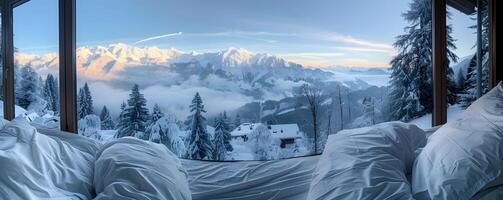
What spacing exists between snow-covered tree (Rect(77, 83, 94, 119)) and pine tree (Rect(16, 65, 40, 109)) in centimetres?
29

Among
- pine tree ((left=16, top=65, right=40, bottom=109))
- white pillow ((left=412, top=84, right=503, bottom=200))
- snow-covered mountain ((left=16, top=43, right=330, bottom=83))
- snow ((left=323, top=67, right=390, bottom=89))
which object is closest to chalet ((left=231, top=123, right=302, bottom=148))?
snow-covered mountain ((left=16, top=43, right=330, bottom=83))

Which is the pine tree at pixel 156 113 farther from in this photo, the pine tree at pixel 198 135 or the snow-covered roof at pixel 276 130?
the snow-covered roof at pixel 276 130

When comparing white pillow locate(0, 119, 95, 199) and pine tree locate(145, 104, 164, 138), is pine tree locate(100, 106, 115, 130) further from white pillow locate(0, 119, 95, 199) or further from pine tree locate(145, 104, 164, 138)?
white pillow locate(0, 119, 95, 199)

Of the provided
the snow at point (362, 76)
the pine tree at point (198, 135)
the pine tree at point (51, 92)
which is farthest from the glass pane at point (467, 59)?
the pine tree at point (51, 92)

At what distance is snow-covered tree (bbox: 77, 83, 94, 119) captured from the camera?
8.66 ft

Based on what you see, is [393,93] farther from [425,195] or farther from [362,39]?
[425,195]

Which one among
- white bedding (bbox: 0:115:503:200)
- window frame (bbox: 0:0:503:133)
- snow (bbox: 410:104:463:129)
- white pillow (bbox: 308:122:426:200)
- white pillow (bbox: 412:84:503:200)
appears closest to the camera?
white pillow (bbox: 412:84:503:200)

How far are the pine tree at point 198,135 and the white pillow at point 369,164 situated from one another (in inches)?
35.6

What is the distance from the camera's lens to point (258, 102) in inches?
104

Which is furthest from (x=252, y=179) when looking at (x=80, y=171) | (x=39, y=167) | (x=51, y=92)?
(x=51, y=92)

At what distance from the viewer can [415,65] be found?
106 inches

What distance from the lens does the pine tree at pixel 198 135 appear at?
2631 mm

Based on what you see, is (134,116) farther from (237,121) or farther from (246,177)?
(246,177)

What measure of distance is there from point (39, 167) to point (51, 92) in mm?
1158
